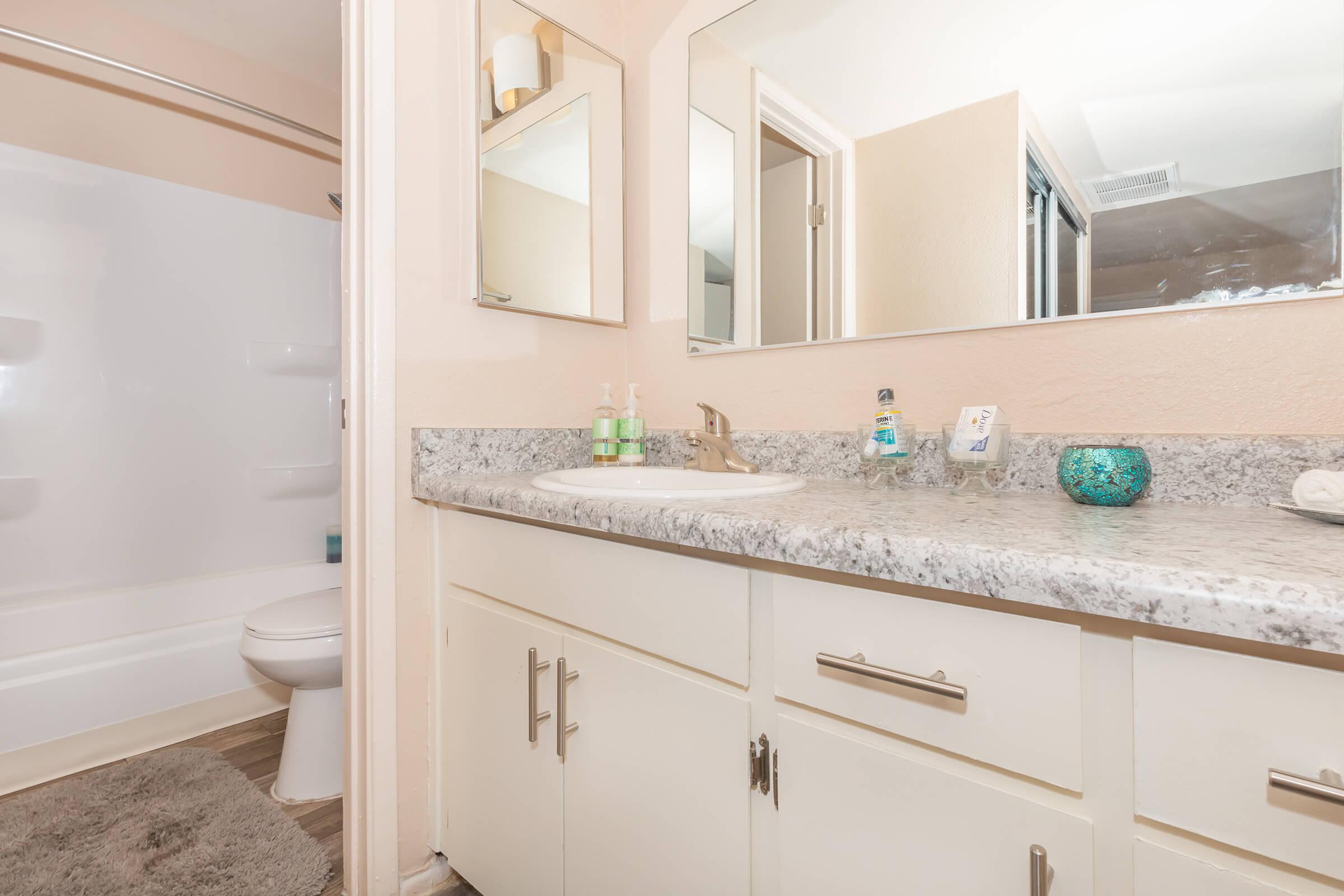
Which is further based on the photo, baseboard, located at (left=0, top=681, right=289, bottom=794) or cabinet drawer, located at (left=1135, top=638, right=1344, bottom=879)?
baseboard, located at (left=0, top=681, right=289, bottom=794)

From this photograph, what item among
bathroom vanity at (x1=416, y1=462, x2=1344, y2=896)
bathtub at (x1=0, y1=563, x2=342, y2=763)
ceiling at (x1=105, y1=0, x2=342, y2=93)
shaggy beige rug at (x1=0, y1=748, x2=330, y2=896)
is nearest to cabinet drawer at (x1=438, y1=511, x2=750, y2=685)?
bathroom vanity at (x1=416, y1=462, x2=1344, y2=896)

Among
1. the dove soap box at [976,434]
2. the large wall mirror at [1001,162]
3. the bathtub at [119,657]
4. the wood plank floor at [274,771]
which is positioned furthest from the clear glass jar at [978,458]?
the bathtub at [119,657]

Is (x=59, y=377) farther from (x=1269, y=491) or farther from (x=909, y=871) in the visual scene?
(x=1269, y=491)

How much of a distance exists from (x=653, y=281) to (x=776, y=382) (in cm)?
45

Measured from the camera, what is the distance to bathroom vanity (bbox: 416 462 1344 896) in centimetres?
40

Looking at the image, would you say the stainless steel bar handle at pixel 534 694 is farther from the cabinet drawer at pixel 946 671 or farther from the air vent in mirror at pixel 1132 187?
the air vent in mirror at pixel 1132 187

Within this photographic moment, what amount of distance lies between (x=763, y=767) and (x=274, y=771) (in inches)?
61.4

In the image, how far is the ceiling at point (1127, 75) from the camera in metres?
0.77

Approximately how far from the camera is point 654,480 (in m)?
1.23

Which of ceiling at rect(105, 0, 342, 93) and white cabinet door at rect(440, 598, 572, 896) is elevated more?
ceiling at rect(105, 0, 342, 93)

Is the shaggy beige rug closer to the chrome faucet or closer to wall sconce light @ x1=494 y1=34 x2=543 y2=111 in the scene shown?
the chrome faucet

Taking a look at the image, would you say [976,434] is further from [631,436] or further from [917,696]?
[631,436]

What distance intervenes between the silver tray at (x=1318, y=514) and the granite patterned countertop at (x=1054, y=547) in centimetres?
1

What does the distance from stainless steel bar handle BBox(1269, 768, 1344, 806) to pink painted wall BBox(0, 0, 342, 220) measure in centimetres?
295
